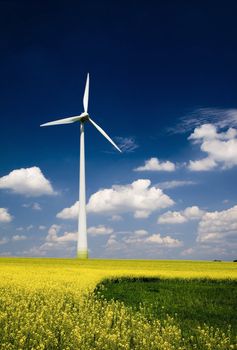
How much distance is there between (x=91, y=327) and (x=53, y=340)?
1.61 meters

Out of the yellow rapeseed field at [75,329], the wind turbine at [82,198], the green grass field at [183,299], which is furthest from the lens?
the wind turbine at [82,198]

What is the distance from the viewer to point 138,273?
38.9 metres

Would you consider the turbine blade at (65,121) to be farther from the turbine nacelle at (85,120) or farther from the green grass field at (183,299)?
the green grass field at (183,299)

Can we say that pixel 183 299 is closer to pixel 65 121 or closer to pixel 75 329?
pixel 75 329

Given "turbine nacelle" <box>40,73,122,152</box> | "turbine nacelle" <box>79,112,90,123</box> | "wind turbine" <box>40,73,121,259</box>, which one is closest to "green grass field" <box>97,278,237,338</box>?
"wind turbine" <box>40,73,121,259</box>

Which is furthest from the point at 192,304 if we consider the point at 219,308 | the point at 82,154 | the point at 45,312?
the point at 82,154

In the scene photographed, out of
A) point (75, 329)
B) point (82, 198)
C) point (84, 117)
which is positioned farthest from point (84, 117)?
point (75, 329)

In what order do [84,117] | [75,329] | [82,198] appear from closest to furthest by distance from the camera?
1. [75,329]
2. [82,198]
3. [84,117]

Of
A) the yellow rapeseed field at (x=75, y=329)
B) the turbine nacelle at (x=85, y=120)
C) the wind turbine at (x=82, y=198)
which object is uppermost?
the turbine nacelle at (x=85, y=120)

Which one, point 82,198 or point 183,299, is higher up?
point 82,198

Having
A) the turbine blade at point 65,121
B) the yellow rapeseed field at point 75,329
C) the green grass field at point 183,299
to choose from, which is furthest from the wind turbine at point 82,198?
the yellow rapeseed field at point 75,329

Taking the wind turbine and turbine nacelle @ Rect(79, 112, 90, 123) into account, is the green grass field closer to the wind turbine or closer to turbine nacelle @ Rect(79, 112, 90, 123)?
the wind turbine

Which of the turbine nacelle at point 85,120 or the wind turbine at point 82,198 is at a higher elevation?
the turbine nacelle at point 85,120

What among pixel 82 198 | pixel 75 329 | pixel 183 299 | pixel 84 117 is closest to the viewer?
pixel 75 329
